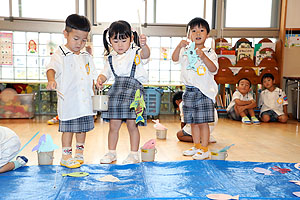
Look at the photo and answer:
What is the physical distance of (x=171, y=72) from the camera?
5148 mm

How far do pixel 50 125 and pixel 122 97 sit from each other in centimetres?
204

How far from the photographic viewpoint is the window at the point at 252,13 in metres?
4.96

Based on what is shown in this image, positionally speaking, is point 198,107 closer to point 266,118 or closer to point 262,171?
point 262,171

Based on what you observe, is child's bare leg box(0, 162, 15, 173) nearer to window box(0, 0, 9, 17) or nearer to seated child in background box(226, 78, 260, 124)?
seated child in background box(226, 78, 260, 124)

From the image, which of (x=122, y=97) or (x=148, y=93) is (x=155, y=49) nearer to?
(x=148, y=93)

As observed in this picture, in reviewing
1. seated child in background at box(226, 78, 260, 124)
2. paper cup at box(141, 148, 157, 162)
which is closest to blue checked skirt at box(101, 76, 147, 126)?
paper cup at box(141, 148, 157, 162)

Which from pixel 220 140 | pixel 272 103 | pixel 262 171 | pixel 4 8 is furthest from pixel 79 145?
pixel 4 8

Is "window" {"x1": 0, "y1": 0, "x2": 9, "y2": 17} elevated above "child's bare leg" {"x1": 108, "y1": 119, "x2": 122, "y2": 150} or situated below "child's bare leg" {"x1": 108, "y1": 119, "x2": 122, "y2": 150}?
above

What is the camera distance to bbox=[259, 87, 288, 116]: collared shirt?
4309 millimetres

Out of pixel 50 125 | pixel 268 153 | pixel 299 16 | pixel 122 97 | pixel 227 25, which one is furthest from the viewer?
pixel 227 25

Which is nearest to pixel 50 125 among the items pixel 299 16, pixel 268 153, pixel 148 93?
pixel 148 93

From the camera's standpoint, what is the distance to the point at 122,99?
2023 millimetres

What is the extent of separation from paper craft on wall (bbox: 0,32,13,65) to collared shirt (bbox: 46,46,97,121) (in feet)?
10.6

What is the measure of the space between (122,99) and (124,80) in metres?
0.13
